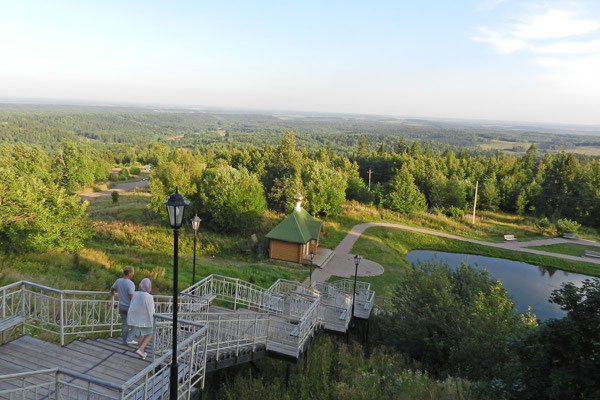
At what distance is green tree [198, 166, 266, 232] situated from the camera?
27.1 metres

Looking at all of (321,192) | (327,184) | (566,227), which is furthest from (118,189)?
(566,227)

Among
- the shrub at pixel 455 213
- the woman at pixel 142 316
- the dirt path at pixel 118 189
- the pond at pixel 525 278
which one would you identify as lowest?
the dirt path at pixel 118 189

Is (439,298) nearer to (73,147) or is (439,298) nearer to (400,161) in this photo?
(400,161)

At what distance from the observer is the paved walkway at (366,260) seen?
22.5 metres

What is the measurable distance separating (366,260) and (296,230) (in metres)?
5.88

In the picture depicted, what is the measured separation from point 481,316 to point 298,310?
5.69 m

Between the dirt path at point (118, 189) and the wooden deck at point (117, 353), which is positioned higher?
the wooden deck at point (117, 353)

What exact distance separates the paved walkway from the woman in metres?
14.5

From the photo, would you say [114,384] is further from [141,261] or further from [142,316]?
[141,261]

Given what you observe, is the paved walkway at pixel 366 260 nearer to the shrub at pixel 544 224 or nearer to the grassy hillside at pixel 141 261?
the grassy hillside at pixel 141 261

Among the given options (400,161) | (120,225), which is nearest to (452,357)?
(120,225)

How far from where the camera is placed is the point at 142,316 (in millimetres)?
6766

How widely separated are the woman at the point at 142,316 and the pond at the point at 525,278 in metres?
17.4

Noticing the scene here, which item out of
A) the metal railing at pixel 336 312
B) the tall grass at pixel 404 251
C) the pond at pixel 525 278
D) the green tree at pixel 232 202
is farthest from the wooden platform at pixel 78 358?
the green tree at pixel 232 202
